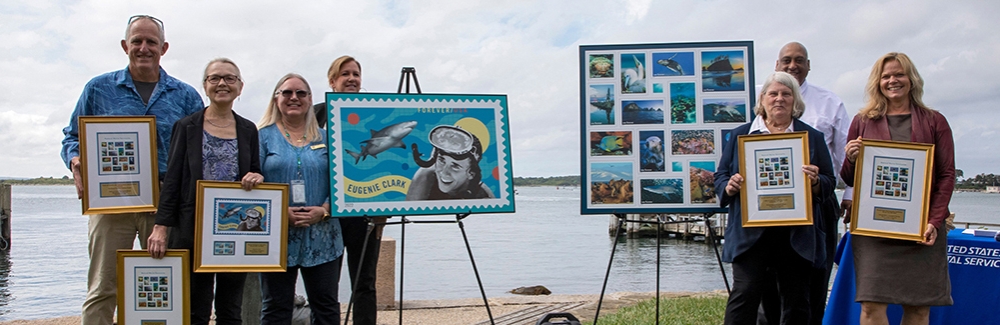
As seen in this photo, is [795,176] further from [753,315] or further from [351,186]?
[351,186]

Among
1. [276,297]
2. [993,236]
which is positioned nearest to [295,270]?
[276,297]

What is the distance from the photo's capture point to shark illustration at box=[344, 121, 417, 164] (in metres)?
4.26

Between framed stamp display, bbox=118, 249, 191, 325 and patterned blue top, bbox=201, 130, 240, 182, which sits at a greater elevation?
patterned blue top, bbox=201, 130, 240, 182

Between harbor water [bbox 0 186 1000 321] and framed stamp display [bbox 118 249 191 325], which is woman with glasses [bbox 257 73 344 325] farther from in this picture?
harbor water [bbox 0 186 1000 321]

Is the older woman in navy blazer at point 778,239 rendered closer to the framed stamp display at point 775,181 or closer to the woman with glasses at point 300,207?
the framed stamp display at point 775,181

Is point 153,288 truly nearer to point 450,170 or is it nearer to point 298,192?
point 298,192

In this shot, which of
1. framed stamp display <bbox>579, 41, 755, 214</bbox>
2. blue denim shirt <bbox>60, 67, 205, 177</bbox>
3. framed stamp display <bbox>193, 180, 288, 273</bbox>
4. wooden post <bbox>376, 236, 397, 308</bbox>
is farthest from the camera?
wooden post <bbox>376, 236, 397, 308</bbox>

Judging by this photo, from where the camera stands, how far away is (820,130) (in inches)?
181

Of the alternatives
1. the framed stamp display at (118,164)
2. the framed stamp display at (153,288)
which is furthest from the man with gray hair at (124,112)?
the framed stamp display at (153,288)

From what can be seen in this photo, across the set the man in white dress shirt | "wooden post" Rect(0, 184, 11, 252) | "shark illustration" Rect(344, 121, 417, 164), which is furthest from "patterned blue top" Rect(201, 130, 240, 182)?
"wooden post" Rect(0, 184, 11, 252)

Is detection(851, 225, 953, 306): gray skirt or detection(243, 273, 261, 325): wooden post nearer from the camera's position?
detection(851, 225, 953, 306): gray skirt

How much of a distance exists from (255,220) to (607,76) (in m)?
2.57

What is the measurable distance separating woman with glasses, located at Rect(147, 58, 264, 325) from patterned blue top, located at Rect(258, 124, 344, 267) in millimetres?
93

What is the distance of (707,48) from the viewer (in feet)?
16.1
